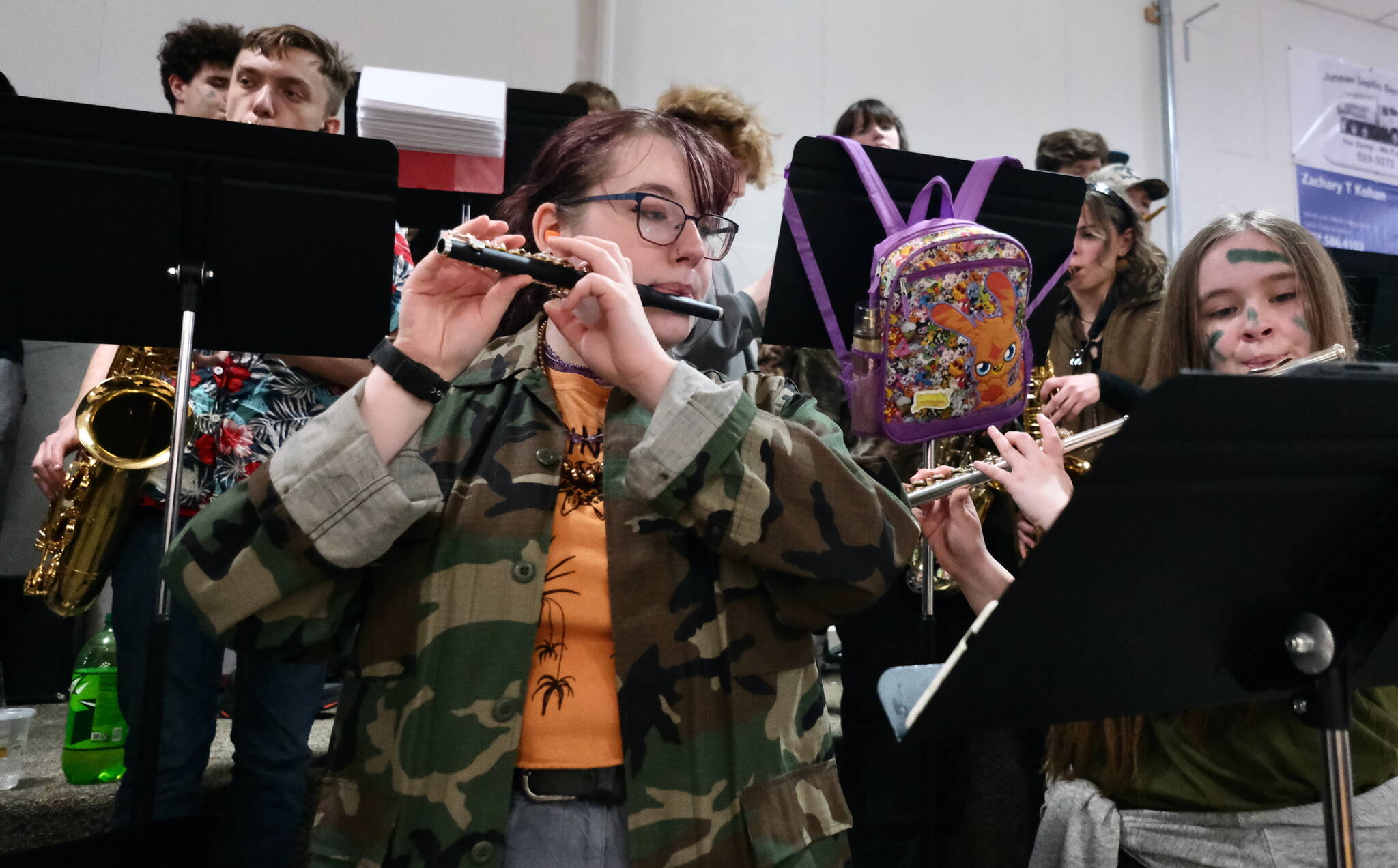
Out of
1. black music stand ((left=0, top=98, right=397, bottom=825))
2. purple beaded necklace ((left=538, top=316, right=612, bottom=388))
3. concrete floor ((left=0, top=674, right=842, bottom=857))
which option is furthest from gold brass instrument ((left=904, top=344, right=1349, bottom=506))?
concrete floor ((left=0, top=674, right=842, bottom=857))

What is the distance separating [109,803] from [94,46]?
2.41 metres

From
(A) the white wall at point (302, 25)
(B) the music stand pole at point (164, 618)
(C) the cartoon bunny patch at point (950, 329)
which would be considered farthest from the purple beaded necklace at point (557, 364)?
(A) the white wall at point (302, 25)

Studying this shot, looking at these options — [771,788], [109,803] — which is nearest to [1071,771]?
[771,788]

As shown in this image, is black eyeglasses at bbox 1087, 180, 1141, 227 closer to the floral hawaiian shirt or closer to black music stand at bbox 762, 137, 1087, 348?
black music stand at bbox 762, 137, 1087, 348

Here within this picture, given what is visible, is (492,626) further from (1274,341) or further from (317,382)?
(1274,341)

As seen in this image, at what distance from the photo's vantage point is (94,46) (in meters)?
3.09

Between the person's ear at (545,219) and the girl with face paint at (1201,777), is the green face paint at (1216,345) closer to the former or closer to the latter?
the girl with face paint at (1201,777)

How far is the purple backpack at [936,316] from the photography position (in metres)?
1.60

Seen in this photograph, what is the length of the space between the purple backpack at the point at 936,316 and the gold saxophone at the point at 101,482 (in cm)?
122

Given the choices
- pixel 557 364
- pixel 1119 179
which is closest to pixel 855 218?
pixel 557 364

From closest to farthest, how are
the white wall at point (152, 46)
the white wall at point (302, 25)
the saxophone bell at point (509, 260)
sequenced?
1. the saxophone bell at point (509, 260)
2. the white wall at point (152, 46)
3. the white wall at point (302, 25)

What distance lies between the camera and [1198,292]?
66.2 inches

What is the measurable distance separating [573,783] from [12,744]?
1.56m

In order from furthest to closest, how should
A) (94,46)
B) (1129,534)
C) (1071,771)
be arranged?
→ (94,46)
(1071,771)
(1129,534)
